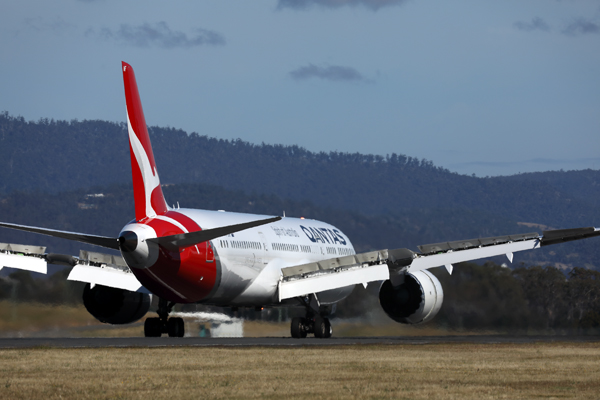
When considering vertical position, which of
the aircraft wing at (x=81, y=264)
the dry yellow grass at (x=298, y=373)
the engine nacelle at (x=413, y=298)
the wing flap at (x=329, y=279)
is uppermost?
the aircraft wing at (x=81, y=264)

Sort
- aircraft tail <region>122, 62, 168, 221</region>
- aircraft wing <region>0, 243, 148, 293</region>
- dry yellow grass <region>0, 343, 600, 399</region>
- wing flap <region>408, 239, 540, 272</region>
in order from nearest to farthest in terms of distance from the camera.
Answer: dry yellow grass <region>0, 343, 600, 399</region>
aircraft tail <region>122, 62, 168, 221</region>
aircraft wing <region>0, 243, 148, 293</region>
wing flap <region>408, 239, 540, 272</region>

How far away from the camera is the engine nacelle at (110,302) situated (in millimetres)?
30578

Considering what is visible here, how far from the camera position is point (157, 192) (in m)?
26.5

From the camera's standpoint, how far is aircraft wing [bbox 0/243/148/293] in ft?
91.7

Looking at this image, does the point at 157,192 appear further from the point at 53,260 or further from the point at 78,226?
the point at 78,226

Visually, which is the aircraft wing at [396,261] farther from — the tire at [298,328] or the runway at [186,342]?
the runway at [186,342]

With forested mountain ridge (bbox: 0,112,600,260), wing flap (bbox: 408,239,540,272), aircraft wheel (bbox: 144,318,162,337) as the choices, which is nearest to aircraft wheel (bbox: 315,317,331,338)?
wing flap (bbox: 408,239,540,272)

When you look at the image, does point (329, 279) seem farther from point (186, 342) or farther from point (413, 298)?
point (186, 342)

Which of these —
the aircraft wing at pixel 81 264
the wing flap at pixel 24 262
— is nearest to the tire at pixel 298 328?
the aircraft wing at pixel 81 264

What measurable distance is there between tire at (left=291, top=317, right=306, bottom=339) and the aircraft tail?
662 centimetres

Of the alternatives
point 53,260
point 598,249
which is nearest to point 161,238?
point 53,260

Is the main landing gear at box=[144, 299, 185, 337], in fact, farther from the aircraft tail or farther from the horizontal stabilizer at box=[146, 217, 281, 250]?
the horizontal stabilizer at box=[146, 217, 281, 250]

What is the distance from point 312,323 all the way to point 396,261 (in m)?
3.87

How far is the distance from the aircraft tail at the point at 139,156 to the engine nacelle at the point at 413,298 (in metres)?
9.01
